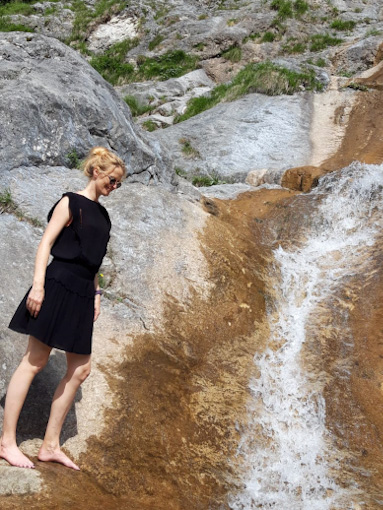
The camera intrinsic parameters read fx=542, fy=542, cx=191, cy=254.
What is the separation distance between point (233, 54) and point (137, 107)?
5500 millimetres

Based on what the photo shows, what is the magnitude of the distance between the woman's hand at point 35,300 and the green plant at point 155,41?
20.7 meters

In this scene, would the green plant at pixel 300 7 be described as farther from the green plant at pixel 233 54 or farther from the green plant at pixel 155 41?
the green plant at pixel 155 41

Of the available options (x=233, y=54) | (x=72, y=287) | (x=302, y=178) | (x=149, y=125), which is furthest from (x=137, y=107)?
(x=72, y=287)

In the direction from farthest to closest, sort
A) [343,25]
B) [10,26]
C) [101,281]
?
[10,26], [343,25], [101,281]

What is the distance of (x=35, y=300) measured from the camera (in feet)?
12.0

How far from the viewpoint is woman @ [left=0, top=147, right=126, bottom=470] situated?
3.75 m

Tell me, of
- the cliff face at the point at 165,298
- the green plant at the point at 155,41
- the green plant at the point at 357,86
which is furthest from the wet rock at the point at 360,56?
the green plant at the point at 155,41

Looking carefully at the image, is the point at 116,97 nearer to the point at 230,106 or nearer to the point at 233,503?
the point at 230,106

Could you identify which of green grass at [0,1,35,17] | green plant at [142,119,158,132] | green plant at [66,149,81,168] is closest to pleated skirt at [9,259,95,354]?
green plant at [66,149,81,168]

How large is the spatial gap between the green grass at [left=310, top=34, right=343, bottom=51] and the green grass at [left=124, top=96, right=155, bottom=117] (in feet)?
23.5

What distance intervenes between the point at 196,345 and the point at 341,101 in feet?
35.0

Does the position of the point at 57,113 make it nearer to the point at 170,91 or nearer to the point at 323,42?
the point at 170,91

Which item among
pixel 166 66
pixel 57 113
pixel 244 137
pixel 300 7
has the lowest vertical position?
pixel 57 113

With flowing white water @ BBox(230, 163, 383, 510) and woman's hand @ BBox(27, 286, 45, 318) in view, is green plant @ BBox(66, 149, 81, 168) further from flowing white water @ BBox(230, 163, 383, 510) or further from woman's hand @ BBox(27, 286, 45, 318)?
woman's hand @ BBox(27, 286, 45, 318)
